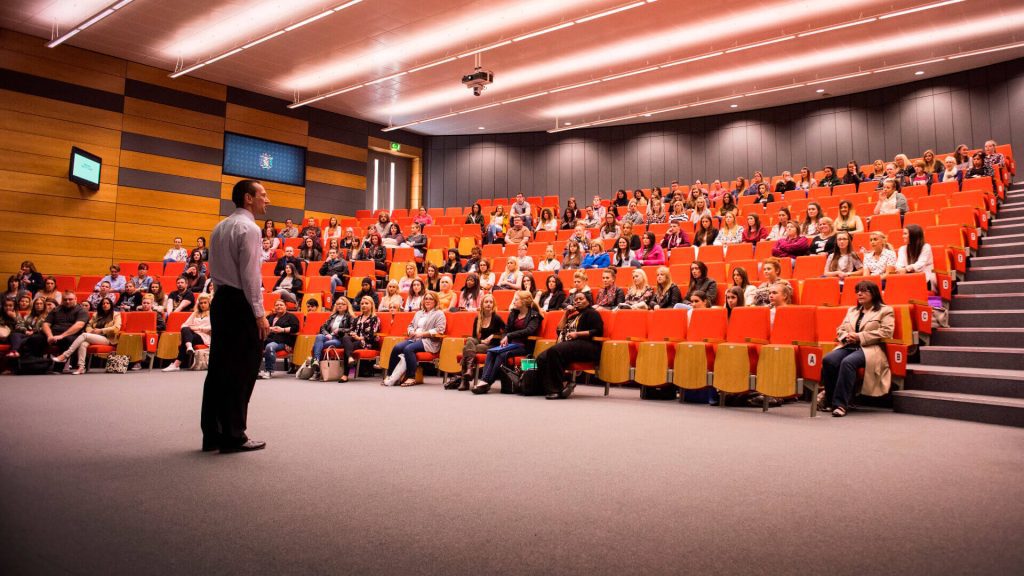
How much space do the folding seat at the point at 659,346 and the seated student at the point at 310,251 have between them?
20.6ft

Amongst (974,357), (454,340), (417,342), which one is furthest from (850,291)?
(417,342)

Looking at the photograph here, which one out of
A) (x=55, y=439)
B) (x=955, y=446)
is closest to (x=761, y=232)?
(x=955, y=446)

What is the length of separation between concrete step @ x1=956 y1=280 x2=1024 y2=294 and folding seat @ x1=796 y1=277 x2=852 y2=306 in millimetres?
1306

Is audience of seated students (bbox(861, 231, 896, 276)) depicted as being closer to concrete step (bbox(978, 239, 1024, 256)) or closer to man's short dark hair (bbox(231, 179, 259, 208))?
concrete step (bbox(978, 239, 1024, 256))

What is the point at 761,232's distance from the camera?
265 inches

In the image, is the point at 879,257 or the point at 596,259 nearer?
the point at 879,257

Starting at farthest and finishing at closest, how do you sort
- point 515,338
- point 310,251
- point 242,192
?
point 310,251 → point 515,338 → point 242,192

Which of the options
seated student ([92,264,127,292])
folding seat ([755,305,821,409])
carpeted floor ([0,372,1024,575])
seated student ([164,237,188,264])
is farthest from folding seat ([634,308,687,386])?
seated student ([164,237,188,264])

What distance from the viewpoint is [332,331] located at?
645 cm

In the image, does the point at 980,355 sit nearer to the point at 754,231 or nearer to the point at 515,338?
the point at 754,231

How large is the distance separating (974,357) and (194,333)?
7088 millimetres

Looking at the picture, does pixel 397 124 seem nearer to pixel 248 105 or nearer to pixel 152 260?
pixel 248 105

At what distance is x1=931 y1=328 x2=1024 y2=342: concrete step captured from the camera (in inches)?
167

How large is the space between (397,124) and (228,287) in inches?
464
